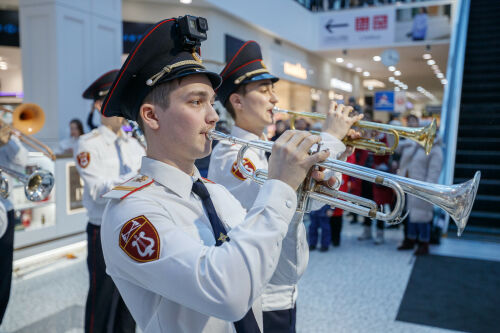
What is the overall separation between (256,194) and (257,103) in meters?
0.50

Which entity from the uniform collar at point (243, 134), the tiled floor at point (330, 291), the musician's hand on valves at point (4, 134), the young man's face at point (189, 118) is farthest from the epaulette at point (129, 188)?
the tiled floor at point (330, 291)

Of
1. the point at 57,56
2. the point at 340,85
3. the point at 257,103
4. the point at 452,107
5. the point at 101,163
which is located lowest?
the point at 101,163

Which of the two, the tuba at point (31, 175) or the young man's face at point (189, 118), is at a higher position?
the young man's face at point (189, 118)

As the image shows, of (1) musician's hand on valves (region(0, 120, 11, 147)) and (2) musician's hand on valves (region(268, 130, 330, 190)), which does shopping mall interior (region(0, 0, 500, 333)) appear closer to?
A: (1) musician's hand on valves (region(0, 120, 11, 147))

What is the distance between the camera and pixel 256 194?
1834 mm

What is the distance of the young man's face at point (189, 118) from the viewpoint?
42.9 inches

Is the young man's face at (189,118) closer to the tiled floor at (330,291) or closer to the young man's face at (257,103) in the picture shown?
the young man's face at (257,103)

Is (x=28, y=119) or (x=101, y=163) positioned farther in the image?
(x=28, y=119)

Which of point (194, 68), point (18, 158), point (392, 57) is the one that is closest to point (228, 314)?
point (194, 68)

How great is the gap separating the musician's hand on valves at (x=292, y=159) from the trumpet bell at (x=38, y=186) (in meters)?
1.98

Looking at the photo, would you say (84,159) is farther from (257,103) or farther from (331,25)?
(331,25)

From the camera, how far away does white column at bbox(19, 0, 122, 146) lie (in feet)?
19.2

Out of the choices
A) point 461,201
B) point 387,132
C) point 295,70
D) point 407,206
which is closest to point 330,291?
point 407,206

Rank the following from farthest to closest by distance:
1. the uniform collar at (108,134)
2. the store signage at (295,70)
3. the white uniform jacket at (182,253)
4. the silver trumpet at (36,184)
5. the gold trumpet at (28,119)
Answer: the store signage at (295,70) < the gold trumpet at (28,119) < the uniform collar at (108,134) < the silver trumpet at (36,184) < the white uniform jacket at (182,253)
